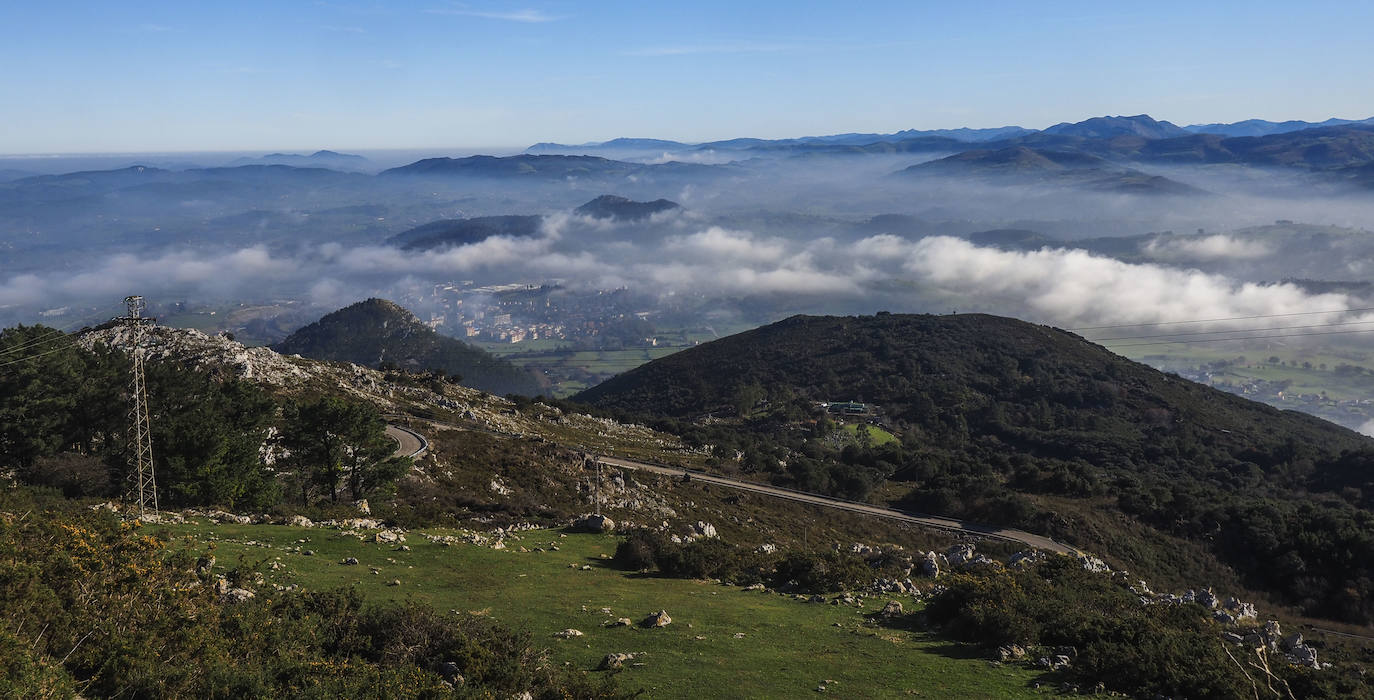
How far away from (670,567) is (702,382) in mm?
101749

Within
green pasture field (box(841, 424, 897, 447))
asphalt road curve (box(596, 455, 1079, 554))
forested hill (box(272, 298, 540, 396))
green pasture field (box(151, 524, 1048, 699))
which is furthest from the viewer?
forested hill (box(272, 298, 540, 396))

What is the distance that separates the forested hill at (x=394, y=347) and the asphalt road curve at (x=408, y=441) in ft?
326

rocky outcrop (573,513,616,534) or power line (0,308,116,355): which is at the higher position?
power line (0,308,116,355)

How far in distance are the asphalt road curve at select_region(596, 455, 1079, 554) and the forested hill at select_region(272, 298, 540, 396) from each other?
96747mm

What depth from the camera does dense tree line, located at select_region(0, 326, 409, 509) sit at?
25547 millimetres

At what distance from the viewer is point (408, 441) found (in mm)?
42750

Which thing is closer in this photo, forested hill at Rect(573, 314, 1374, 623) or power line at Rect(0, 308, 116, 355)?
power line at Rect(0, 308, 116, 355)

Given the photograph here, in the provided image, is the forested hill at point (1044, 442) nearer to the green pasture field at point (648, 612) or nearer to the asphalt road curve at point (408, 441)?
the asphalt road curve at point (408, 441)

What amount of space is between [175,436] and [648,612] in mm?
17726

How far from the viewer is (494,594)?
18.0 metres

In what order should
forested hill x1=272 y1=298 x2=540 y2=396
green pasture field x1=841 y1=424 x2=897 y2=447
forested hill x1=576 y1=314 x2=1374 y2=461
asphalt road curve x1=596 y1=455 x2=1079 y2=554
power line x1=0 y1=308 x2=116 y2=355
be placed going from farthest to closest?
forested hill x1=272 y1=298 x2=540 y2=396 < forested hill x1=576 y1=314 x2=1374 y2=461 < green pasture field x1=841 y1=424 x2=897 y2=447 < asphalt road curve x1=596 y1=455 x2=1079 y2=554 < power line x1=0 y1=308 x2=116 y2=355

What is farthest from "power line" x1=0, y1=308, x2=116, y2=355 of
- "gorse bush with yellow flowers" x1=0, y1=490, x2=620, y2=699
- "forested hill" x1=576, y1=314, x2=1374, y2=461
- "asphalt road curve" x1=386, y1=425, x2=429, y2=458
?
"forested hill" x1=576, y1=314, x2=1374, y2=461

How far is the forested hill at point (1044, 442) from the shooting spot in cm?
4544

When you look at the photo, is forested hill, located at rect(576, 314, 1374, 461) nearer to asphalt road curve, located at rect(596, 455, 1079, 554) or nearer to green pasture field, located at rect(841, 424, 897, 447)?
green pasture field, located at rect(841, 424, 897, 447)
